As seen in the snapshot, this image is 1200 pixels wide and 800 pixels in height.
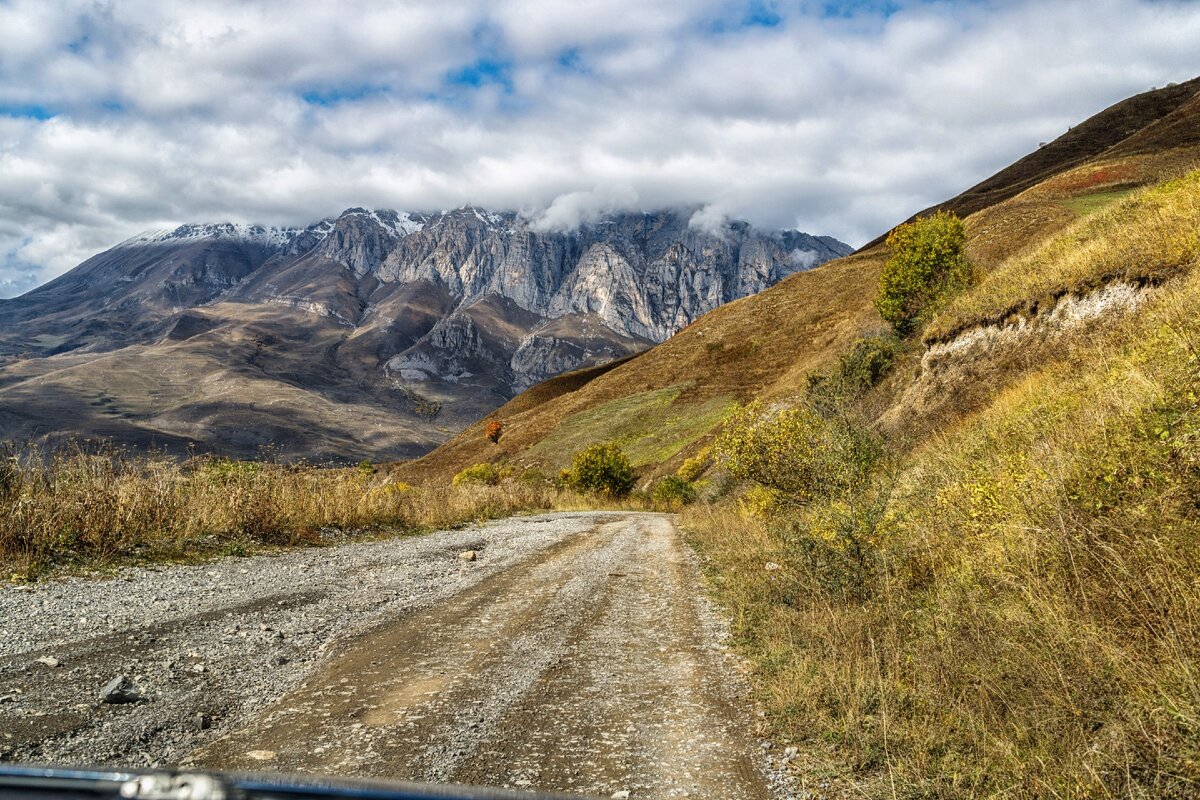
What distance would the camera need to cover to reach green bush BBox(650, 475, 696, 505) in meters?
38.9

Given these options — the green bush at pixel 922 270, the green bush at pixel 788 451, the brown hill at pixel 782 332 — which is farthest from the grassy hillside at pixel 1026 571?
the brown hill at pixel 782 332

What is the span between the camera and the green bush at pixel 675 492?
38.9 m

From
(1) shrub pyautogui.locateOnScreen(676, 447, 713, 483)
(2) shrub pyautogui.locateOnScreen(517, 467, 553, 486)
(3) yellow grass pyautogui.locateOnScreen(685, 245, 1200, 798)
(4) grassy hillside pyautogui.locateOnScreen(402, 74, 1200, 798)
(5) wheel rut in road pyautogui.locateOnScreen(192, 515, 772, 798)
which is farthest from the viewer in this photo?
(2) shrub pyautogui.locateOnScreen(517, 467, 553, 486)

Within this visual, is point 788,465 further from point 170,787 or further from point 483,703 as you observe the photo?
point 170,787

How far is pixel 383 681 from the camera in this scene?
20.6 feet

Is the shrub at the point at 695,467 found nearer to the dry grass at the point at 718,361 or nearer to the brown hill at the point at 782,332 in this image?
the brown hill at the point at 782,332

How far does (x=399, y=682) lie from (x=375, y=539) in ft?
34.3

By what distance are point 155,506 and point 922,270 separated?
1557 inches

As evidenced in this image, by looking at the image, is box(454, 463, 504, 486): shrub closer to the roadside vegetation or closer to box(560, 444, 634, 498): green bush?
box(560, 444, 634, 498): green bush

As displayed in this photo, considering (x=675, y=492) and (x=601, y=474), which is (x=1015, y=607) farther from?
(x=601, y=474)

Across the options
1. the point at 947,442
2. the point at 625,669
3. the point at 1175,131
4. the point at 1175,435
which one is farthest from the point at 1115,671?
the point at 1175,131

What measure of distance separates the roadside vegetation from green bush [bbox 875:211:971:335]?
2881cm

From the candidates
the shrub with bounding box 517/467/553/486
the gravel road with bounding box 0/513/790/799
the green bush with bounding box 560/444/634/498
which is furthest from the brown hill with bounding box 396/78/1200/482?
the gravel road with bounding box 0/513/790/799

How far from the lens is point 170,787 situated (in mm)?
1201
